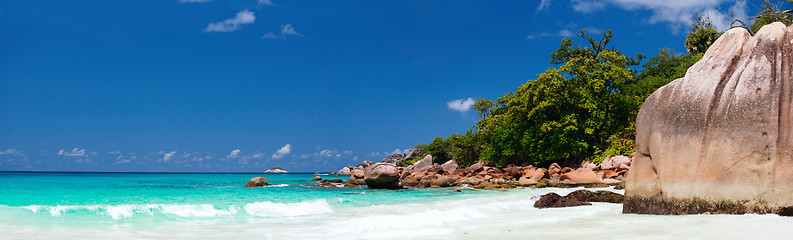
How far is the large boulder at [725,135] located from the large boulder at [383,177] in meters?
18.3

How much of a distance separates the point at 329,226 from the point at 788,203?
7120mm

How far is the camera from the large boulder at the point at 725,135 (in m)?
7.41

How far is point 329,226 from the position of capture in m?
8.77

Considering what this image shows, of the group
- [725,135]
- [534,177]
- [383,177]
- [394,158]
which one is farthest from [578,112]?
[394,158]

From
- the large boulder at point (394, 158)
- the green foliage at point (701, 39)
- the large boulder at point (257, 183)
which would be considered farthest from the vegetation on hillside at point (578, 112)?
the large boulder at point (394, 158)

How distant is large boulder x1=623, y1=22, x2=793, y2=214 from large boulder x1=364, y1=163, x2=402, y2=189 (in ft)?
60.2

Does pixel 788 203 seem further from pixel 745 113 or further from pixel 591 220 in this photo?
pixel 591 220

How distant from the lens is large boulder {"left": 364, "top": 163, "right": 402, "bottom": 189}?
26781mm

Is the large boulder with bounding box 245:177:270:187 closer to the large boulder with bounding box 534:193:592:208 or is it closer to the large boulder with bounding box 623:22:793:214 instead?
the large boulder with bounding box 534:193:592:208

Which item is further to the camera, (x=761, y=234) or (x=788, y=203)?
(x=788, y=203)

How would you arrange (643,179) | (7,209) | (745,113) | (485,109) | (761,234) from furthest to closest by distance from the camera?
(485,109) → (7,209) → (643,179) → (745,113) → (761,234)

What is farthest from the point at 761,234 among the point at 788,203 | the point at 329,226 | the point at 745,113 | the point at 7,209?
the point at 7,209

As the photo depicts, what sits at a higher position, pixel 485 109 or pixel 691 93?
pixel 485 109

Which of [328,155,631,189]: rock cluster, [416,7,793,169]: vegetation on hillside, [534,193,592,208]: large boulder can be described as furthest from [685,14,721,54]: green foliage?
[534,193,592,208]: large boulder
